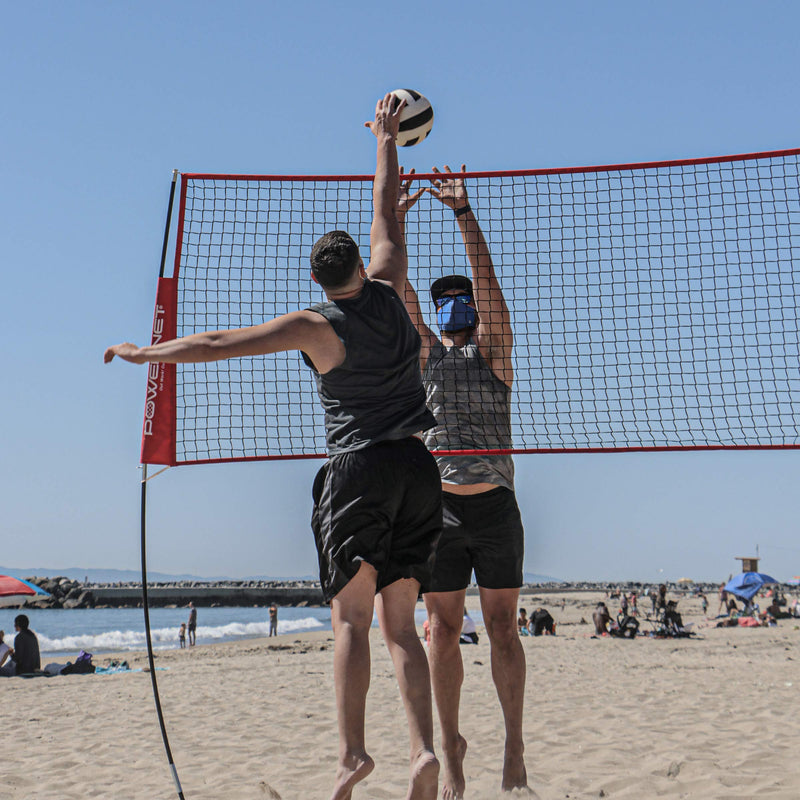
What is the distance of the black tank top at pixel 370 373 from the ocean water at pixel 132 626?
2973cm

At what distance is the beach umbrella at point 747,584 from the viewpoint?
3052cm

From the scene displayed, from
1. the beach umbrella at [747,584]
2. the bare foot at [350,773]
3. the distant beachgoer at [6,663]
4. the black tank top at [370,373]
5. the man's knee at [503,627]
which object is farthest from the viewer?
the beach umbrella at [747,584]

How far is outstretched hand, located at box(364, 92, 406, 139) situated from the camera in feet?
12.1

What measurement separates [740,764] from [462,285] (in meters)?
3.09

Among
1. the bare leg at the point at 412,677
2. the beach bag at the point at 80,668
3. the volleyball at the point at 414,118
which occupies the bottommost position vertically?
the beach bag at the point at 80,668

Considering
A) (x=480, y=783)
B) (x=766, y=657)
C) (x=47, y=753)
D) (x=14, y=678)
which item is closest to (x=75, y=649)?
(x=14, y=678)

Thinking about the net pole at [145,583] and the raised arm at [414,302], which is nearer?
the net pole at [145,583]

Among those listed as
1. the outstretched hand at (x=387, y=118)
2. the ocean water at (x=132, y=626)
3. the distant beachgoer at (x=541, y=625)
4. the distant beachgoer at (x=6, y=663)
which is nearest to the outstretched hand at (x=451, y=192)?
the outstretched hand at (x=387, y=118)

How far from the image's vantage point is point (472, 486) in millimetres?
4059

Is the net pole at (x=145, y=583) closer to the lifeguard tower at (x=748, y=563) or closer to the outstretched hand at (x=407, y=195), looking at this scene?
the outstretched hand at (x=407, y=195)

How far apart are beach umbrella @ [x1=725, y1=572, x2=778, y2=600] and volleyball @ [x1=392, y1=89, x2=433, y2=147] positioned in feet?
97.1

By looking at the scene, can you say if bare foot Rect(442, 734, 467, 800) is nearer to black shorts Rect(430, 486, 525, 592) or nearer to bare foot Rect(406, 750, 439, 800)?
black shorts Rect(430, 486, 525, 592)

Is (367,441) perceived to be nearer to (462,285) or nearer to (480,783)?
(462,285)

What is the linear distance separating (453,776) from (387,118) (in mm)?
3020
